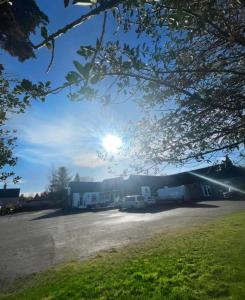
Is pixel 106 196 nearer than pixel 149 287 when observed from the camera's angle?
No

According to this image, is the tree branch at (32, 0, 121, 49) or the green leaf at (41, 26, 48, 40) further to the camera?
the green leaf at (41, 26, 48, 40)

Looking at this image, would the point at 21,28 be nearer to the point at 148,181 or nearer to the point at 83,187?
the point at 148,181

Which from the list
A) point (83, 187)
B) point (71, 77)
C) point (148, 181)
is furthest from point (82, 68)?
point (83, 187)

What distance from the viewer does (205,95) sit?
3975 millimetres

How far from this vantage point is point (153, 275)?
6.79 m

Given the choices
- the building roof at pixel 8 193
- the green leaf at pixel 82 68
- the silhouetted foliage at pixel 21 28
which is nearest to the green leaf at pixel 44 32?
the silhouetted foliage at pixel 21 28

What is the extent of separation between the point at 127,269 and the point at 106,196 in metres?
48.6

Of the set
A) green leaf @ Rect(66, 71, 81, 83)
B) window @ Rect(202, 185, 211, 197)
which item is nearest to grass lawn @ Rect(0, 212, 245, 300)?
green leaf @ Rect(66, 71, 81, 83)

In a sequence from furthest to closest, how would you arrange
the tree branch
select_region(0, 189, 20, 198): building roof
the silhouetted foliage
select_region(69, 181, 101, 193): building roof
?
1. select_region(0, 189, 20, 198): building roof
2. select_region(69, 181, 101, 193): building roof
3. the silhouetted foliage
4. the tree branch

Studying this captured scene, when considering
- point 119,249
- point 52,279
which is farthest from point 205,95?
point 119,249

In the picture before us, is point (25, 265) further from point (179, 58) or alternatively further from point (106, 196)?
point (106, 196)

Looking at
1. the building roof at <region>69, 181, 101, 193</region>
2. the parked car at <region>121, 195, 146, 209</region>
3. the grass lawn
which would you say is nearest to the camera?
the grass lawn

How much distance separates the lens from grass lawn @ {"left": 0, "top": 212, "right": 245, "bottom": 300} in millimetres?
5781

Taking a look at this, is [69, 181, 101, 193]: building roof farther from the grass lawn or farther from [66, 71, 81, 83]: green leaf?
[66, 71, 81, 83]: green leaf
